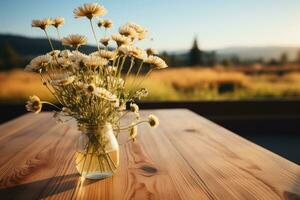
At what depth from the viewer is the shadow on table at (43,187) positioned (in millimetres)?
933

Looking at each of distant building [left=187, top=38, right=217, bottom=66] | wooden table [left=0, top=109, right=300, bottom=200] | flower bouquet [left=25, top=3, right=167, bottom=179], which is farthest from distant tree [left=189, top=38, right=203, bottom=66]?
flower bouquet [left=25, top=3, right=167, bottom=179]

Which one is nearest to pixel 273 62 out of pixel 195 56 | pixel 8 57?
pixel 195 56

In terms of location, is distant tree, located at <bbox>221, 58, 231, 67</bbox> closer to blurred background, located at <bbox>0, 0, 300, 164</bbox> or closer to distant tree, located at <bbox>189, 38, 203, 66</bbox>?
blurred background, located at <bbox>0, 0, 300, 164</bbox>

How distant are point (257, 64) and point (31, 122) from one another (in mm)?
3958

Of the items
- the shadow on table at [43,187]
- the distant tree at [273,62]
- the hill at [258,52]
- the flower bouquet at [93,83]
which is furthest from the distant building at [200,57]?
the shadow on table at [43,187]

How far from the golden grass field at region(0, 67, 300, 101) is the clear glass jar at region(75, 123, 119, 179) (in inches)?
142

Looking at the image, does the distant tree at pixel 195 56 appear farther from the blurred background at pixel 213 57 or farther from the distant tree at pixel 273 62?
the distant tree at pixel 273 62

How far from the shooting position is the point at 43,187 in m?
0.99

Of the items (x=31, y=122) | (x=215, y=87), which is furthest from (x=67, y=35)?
(x=215, y=87)

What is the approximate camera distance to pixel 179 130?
1.74 metres

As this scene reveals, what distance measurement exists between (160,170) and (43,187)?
34 centimetres

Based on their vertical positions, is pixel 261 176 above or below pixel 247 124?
above

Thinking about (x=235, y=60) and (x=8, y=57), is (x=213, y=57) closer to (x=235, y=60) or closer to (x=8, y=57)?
(x=235, y=60)

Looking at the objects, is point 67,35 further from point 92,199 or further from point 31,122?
point 31,122
